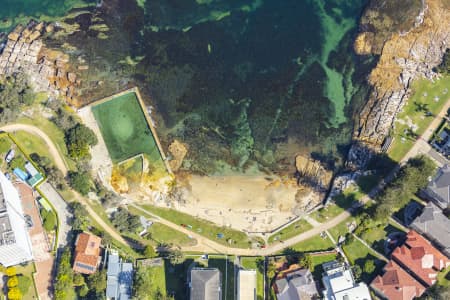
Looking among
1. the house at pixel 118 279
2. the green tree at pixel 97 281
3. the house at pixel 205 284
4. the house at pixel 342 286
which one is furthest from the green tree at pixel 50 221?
the house at pixel 342 286

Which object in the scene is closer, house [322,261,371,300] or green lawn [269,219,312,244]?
house [322,261,371,300]

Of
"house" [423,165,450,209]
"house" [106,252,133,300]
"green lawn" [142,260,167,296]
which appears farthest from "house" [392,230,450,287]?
"house" [106,252,133,300]

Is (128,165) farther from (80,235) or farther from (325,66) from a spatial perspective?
Answer: (325,66)

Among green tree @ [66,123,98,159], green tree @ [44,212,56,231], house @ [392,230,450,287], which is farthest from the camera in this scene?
green tree @ [66,123,98,159]

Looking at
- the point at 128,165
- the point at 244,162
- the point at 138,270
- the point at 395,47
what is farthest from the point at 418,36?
the point at 138,270

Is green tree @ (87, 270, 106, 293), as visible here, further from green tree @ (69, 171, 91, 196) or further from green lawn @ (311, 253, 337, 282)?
green lawn @ (311, 253, 337, 282)

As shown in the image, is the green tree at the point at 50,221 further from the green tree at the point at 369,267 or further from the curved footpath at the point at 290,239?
the green tree at the point at 369,267

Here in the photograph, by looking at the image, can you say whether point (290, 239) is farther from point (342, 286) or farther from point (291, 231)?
point (342, 286)
